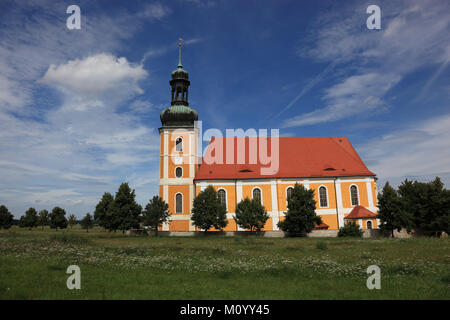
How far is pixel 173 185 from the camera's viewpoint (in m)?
43.6

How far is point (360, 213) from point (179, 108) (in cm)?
3129

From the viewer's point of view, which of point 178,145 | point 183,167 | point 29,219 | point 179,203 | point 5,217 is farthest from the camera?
point 29,219

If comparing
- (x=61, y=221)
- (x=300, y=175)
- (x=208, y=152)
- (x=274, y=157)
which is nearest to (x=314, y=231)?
(x=300, y=175)

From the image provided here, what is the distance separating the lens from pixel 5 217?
63.3m

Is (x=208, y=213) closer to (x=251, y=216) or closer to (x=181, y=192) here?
(x=251, y=216)

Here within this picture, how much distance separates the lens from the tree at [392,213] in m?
33.2

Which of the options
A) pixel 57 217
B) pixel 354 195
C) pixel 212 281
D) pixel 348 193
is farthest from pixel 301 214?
pixel 57 217

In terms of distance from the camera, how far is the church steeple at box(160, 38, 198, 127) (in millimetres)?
44094

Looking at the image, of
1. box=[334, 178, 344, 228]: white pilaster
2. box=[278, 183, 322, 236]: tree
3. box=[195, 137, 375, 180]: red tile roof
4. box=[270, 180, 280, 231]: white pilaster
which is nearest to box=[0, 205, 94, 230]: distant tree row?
box=[195, 137, 375, 180]: red tile roof

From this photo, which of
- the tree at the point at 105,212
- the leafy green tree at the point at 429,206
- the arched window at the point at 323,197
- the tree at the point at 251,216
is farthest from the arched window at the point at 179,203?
the leafy green tree at the point at 429,206

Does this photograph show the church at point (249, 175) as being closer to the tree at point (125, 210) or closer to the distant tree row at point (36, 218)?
the tree at point (125, 210)
